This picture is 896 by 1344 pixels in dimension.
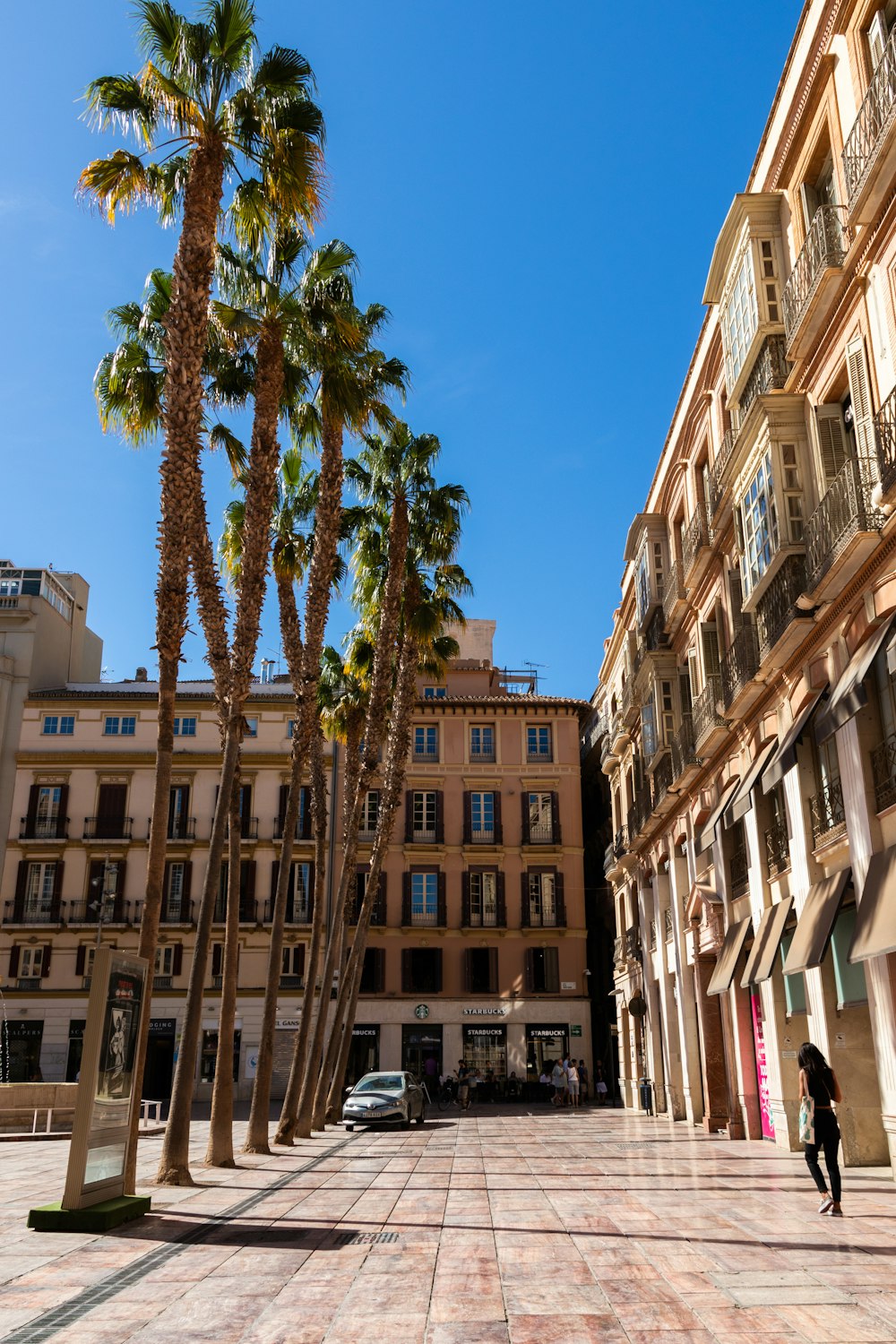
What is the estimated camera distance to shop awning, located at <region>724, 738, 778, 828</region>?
63.8 ft

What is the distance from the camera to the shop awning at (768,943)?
1895 centimetres

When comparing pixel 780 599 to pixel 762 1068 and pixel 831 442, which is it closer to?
pixel 831 442

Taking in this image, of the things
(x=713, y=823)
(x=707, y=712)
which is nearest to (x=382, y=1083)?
(x=713, y=823)

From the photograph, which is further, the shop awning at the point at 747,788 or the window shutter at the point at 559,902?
the window shutter at the point at 559,902

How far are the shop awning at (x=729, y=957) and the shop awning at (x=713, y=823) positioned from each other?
1953mm

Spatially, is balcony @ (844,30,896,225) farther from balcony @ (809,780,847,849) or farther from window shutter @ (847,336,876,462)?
balcony @ (809,780,847,849)

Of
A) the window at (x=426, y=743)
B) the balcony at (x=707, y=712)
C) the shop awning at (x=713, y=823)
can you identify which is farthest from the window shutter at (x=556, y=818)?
the balcony at (x=707, y=712)

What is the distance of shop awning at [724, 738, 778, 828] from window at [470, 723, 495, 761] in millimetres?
30091

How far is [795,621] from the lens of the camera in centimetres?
1681

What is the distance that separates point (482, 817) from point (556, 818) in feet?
10.8

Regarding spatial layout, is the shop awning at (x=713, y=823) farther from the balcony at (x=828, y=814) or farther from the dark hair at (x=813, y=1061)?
the dark hair at (x=813, y=1061)

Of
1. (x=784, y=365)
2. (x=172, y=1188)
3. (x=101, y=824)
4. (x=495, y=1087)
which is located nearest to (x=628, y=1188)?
(x=172, y=1188)

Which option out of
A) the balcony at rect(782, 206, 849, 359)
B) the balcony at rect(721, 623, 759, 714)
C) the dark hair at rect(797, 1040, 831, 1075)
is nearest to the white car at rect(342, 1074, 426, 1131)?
the balcony at rect(721, 623, 759, 714)

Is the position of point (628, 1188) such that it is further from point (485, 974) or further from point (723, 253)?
point (485, 974)
